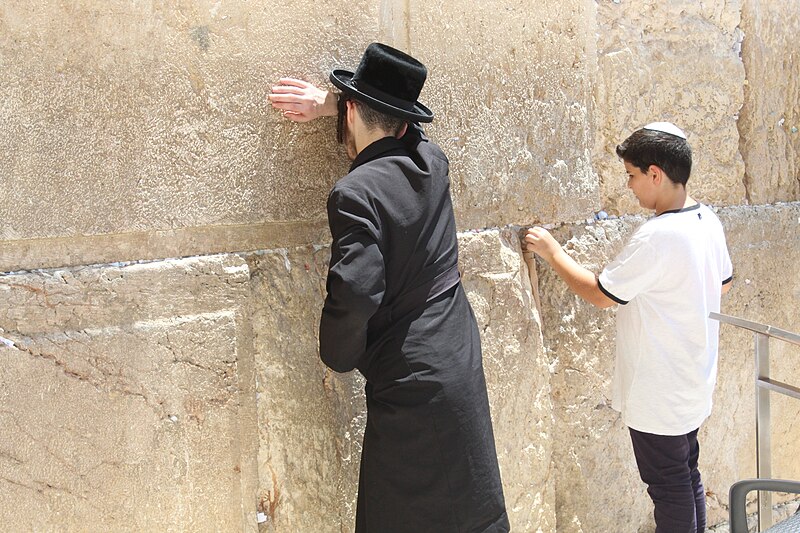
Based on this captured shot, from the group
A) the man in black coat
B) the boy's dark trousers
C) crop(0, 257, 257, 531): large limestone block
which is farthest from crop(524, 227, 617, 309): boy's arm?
crop(0, 257, 257, 531): large limestone block

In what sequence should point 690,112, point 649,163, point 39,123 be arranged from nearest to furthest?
point 39,123, point 649,163, point 690,112

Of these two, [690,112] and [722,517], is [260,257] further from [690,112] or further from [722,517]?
[722,517]

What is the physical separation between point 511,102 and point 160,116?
1278mm

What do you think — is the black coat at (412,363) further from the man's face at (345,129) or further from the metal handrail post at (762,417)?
the metal handrail post at (762,417)

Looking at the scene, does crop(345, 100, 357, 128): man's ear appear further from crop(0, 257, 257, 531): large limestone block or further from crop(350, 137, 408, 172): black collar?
crop(0, 257, 257, 531): large limestone block

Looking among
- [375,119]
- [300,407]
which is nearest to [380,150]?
[375,119]

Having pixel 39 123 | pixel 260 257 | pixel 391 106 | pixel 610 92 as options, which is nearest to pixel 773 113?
pixel 610 92

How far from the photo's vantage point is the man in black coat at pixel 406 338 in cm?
214

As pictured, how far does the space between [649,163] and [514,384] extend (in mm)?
927

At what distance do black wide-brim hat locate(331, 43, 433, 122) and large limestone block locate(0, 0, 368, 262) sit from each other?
0.26 m

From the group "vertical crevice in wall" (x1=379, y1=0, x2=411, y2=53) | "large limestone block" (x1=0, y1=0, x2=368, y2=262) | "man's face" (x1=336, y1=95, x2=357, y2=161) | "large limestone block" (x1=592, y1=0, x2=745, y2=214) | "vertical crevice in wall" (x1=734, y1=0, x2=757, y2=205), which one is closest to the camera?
"large limestone block" (x1=0, y1=0, x2=368, y2=262)

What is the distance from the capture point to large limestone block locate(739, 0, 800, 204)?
12.5 feet

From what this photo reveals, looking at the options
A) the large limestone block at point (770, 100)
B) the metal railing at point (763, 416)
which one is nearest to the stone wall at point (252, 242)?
the large limestone block at point (770, 100)

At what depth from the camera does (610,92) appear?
3295 millimetres
